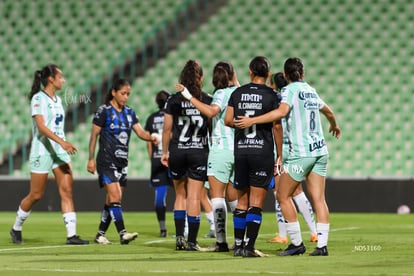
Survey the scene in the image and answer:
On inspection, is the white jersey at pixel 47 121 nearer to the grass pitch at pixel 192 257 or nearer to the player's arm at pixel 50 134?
the player's arm at pixel 50 134

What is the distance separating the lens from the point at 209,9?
1123 inches

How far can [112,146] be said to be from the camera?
13.3 metres

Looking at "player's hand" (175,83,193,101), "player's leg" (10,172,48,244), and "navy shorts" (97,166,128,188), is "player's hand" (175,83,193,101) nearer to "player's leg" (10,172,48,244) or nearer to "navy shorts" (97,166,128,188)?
"navy shorts" (97,166,128,188)

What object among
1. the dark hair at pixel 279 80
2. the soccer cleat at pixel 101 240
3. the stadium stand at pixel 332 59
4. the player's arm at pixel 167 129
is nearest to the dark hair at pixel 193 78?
the player's arm at pixel 167 129

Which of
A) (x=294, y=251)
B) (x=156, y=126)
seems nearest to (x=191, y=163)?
(x=294, y=251)

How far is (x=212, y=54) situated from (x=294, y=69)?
16.2 m

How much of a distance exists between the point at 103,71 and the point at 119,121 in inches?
542

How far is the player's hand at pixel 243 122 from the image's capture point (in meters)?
10.7

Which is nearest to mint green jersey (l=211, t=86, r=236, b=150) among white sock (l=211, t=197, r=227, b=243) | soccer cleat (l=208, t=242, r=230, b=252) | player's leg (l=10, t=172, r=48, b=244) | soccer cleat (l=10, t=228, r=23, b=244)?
white sock (l=211, t=197, r=227, b=243)

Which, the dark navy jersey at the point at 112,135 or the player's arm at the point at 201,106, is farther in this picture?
the dark navy jersey at the point at 112,135

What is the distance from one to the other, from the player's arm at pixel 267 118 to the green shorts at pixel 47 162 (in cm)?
299

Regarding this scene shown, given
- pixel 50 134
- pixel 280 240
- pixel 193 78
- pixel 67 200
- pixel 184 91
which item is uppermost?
pixel 193 78

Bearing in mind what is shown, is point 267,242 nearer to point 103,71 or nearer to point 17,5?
point 103,71

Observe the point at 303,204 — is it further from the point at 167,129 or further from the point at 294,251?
the point at 167,129
